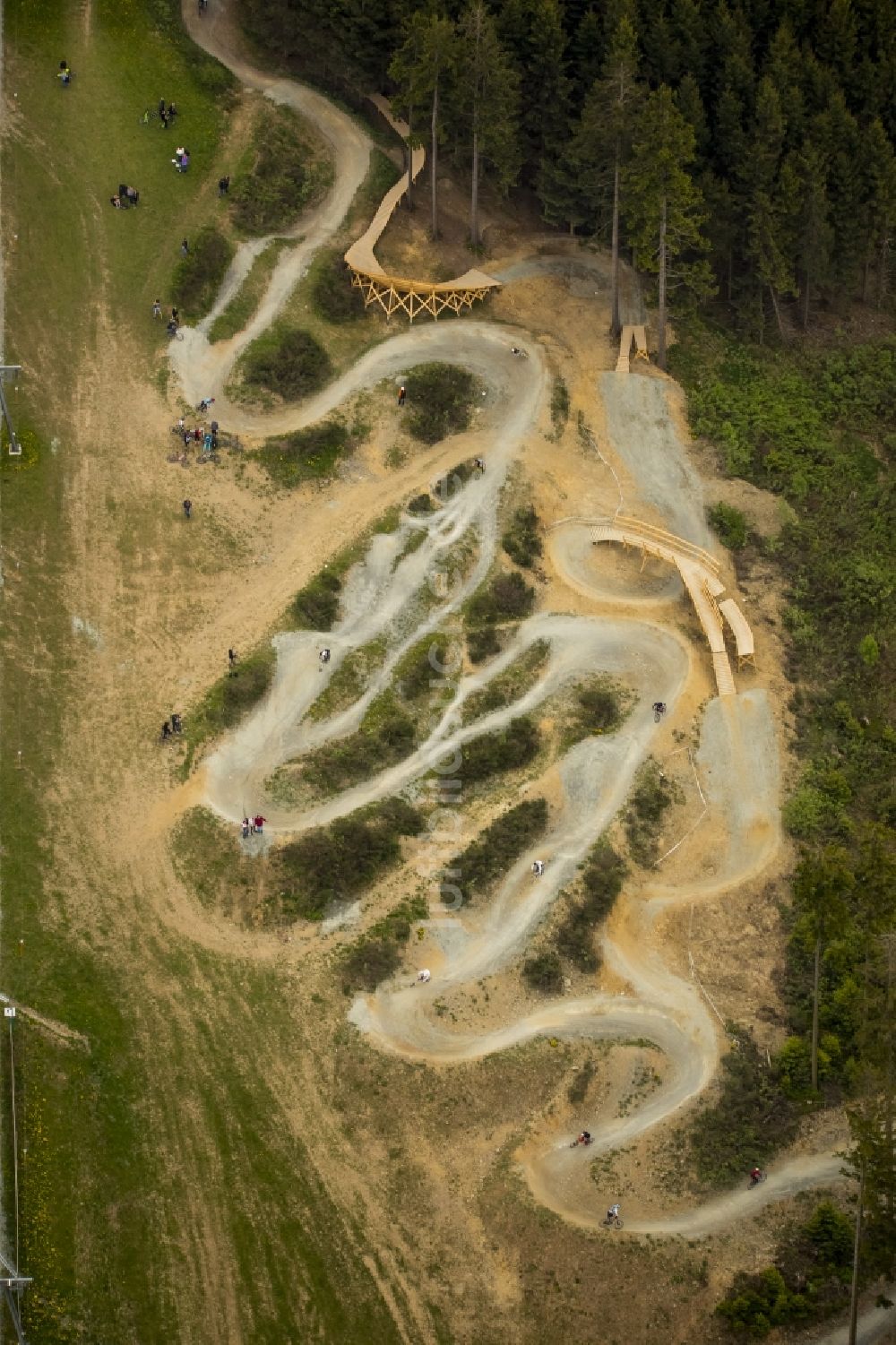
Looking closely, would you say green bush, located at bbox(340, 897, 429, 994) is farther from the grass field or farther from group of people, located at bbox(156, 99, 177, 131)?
group of people, located at bbox(156, 99, 177, 131)

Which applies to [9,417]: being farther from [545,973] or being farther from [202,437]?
[545,973]

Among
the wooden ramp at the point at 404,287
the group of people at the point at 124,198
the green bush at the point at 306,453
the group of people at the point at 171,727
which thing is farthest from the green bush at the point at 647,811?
the group of people at the point at 124,198

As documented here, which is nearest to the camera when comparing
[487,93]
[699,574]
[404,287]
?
[699,574]

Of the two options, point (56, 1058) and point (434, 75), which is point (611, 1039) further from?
point (434, 75)

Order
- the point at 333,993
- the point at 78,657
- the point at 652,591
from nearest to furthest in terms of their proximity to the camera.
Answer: the point at 333,993, the point at 78,657, the point at 652,591

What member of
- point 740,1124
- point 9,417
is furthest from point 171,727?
point 740,1124

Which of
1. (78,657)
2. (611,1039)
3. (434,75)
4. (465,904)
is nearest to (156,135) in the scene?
(434,75)
